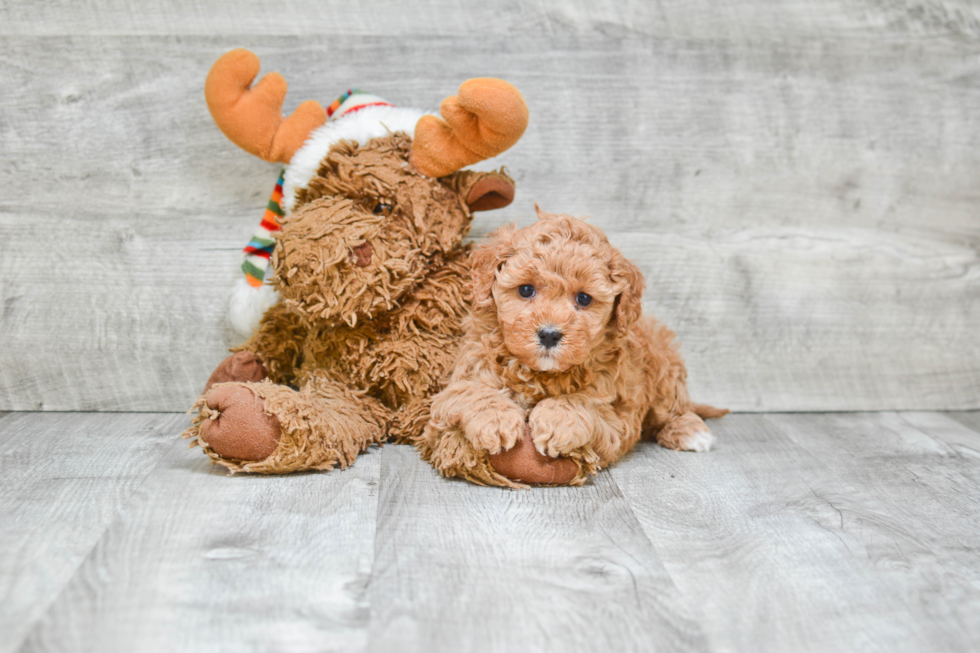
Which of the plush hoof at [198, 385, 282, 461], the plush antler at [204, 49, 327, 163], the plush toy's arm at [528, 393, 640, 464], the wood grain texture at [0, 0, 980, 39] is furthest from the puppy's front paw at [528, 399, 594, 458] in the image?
the wood grain texture at [0, 0, 980, 39]

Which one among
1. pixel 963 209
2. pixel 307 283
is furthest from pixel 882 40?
pixel 307 283

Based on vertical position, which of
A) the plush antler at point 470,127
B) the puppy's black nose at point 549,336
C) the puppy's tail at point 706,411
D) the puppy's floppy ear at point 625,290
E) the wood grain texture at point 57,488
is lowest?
the puppy's tail at point 706,411

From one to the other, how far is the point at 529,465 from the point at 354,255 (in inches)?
17.3

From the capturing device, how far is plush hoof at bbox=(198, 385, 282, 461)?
1.14m

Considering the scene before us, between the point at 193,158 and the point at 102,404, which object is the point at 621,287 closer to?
the point at 193,158

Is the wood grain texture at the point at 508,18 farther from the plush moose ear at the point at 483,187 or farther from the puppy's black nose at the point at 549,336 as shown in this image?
the puppy's black nose at the point at 549,336

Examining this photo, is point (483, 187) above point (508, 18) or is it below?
below

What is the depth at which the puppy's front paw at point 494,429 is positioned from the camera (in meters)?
1.14

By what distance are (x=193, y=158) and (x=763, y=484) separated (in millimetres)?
1257

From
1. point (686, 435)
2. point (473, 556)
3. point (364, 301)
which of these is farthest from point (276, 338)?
point (686, 435)

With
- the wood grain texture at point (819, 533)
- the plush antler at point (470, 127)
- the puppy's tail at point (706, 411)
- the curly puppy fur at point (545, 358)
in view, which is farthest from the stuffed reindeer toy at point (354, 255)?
the puppy's tail at point (706, 411)

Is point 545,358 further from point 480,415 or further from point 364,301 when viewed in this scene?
point 364,301

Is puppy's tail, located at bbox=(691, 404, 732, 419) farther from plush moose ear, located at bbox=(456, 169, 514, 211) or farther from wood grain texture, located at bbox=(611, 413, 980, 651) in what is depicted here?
plush moose ear, located at bbox=(456, 169, 514, 211)

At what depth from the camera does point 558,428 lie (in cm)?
115
